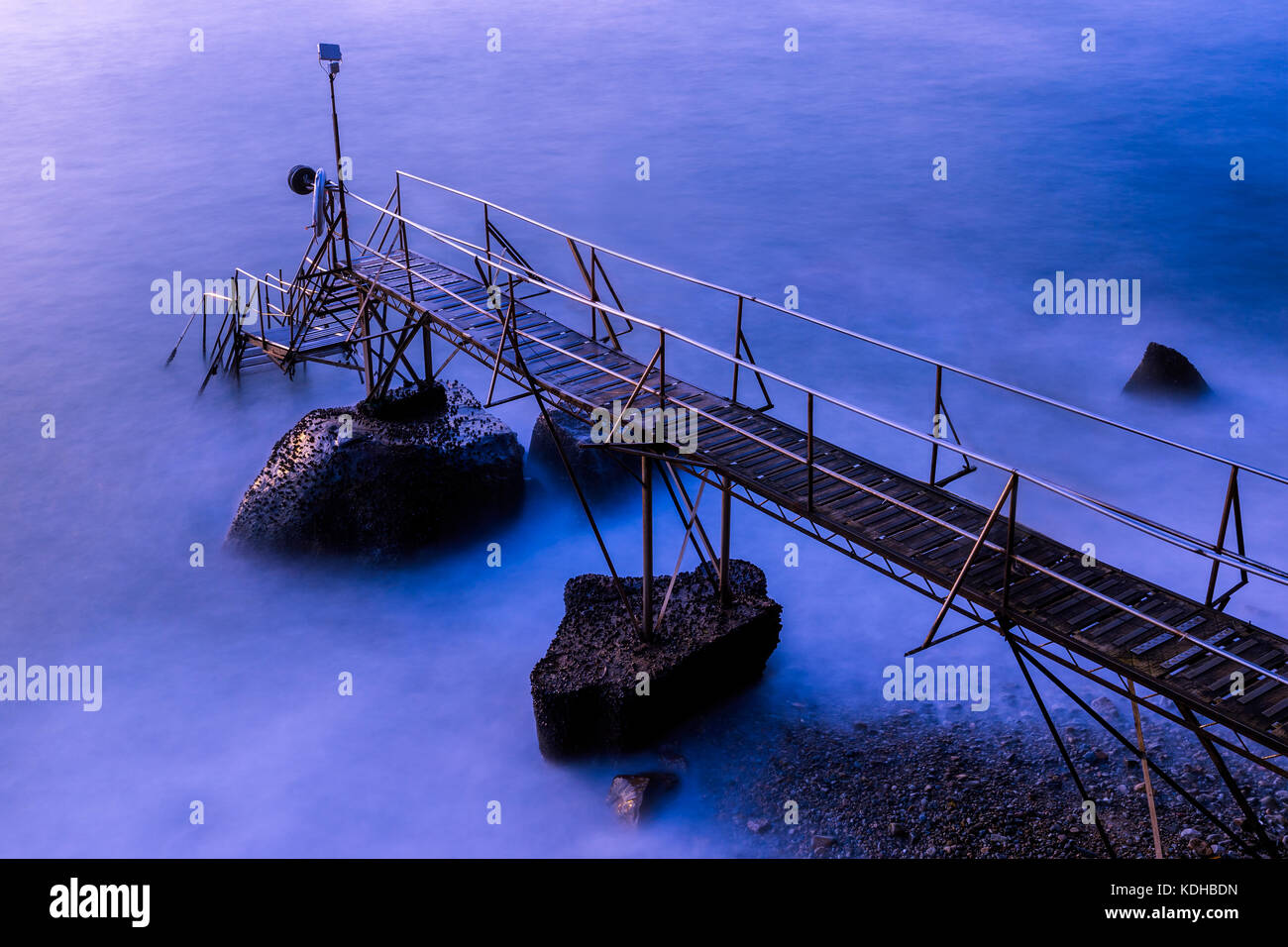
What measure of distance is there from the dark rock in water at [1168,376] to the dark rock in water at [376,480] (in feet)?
49.8

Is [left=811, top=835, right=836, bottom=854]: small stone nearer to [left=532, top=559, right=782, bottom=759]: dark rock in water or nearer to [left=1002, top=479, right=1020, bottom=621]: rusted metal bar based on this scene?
[left=532, top=559, right=782, bottom=759]: dark rock in water

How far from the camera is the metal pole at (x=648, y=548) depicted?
1634cm

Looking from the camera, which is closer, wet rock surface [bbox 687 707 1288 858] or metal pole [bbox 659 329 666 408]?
metal pole [bbox 659 329 666 408]

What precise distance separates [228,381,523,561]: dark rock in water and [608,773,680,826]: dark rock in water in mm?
7485

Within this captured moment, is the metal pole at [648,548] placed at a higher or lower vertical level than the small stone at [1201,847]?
higher

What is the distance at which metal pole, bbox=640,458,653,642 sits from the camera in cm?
1634

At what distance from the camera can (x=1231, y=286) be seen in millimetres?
35219

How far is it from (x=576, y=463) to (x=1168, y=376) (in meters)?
13.8

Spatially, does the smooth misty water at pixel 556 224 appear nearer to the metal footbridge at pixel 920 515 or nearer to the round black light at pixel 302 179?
the metal footbridge at pixel 920 515

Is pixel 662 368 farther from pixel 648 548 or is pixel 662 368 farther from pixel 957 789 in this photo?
pixel 957 789

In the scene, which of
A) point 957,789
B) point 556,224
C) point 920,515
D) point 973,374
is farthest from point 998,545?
point 556,224

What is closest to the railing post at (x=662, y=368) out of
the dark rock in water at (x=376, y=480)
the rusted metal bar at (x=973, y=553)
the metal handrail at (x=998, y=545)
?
the metal handrail at (x=998, y=545)

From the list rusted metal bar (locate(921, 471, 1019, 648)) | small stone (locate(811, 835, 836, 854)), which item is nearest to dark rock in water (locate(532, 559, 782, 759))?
small stone (locate(811, 835, 836, 854))

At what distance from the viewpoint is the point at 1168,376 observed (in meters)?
28.5
